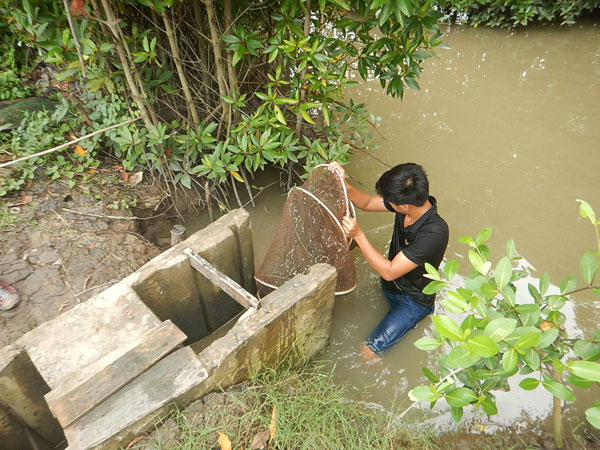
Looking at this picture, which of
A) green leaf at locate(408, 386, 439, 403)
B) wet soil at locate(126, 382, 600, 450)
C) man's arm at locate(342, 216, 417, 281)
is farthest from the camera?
man's arm at locate(342, 216, 417, 281)

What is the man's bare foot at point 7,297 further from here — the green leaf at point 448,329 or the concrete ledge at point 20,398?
the green leaf at point 448,329

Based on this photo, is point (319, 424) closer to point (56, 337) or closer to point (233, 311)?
point (233, 311)

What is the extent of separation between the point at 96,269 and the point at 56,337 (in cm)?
79

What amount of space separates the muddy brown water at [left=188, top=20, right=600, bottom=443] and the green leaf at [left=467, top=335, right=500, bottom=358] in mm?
1930

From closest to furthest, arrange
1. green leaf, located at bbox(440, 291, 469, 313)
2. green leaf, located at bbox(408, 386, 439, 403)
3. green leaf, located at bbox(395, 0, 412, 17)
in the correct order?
green leaf, located at bbox(440, 291, 469, 313) < green leaf, located at bbox(408, 386, 439, 403) < green leaf, located at bbox(395, 0, 412, 17)

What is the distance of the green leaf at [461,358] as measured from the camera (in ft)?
4.15

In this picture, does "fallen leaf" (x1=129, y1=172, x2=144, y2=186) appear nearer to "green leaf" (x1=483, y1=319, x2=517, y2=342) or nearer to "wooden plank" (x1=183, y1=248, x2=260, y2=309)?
"wooden plank" (x1=183, y1=248, x2=260, y2=309)

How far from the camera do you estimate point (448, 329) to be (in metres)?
1.24

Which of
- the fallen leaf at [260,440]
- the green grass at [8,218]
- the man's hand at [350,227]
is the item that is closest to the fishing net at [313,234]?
the man's hand at [350,227]

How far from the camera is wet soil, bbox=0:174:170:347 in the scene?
257 centimetres

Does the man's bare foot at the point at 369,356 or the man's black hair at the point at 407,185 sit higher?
the man's black hair at the point at 407,185

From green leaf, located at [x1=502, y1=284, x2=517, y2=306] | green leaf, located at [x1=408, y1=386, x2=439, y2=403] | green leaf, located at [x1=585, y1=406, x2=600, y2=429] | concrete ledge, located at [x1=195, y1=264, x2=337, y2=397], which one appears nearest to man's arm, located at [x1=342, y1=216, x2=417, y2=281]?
concrete ledge, located at [x1=195, y1=264, x2=337, y2=397]

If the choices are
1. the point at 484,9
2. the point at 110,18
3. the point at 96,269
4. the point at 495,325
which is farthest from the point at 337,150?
the point at 484,9

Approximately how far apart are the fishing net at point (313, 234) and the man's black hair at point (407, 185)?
1.01 ft
